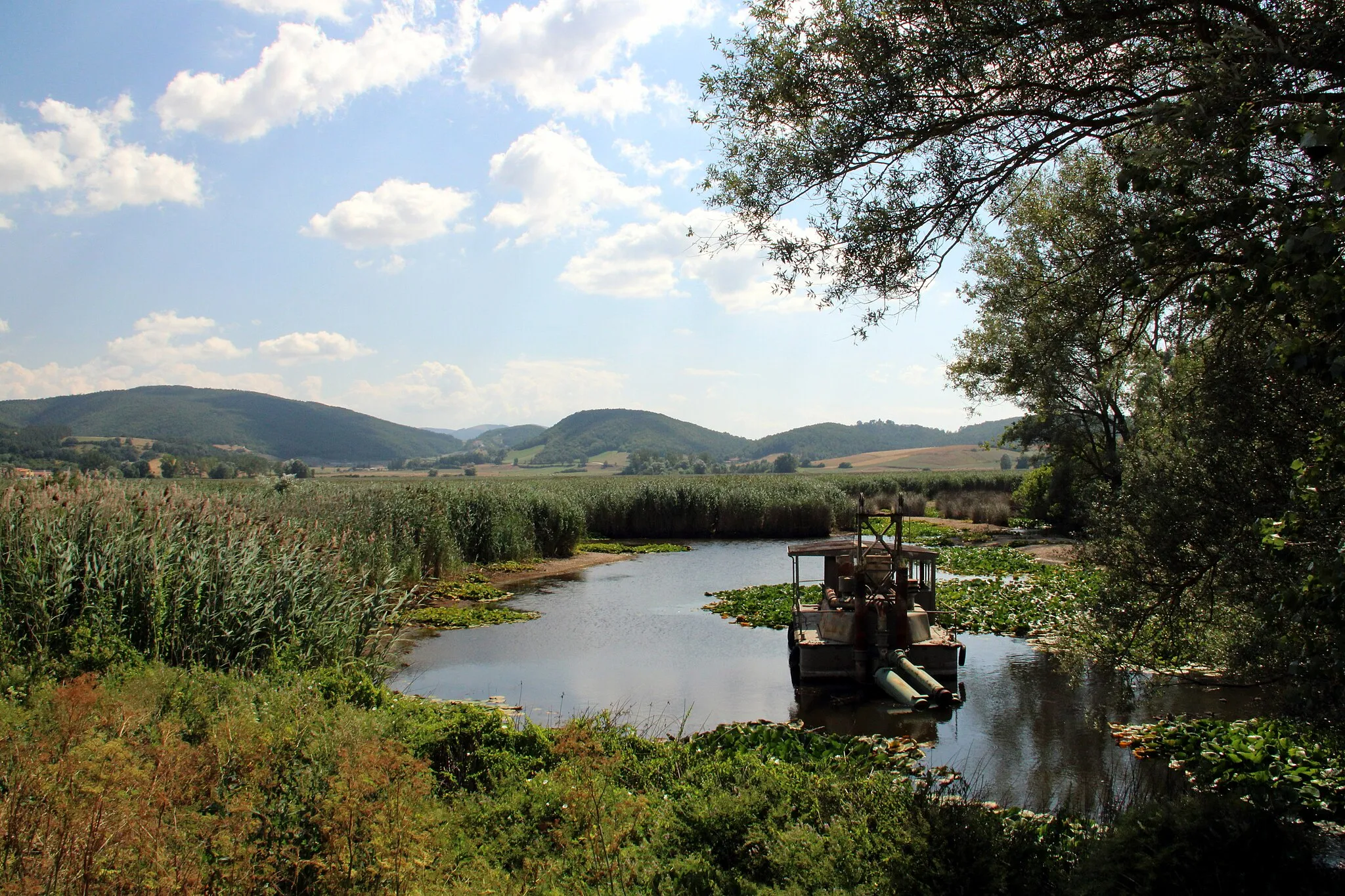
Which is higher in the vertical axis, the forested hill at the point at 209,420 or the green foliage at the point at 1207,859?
the forested hill at the point at 209,420

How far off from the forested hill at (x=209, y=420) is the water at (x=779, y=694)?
109 m

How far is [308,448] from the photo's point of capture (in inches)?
6895

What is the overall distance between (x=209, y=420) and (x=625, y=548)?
147834 mm

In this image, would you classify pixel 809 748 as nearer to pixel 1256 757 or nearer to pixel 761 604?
pixel 1256 757

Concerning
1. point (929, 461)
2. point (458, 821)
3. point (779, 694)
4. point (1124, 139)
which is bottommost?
point (779, 694)

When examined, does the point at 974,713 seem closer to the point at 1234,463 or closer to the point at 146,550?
the point at 1234,463

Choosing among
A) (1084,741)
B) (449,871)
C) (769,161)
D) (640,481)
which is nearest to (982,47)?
(769,161)

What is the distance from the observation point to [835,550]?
50.7 ft

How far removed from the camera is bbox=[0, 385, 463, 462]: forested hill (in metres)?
123

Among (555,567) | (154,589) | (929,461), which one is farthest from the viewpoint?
(929,461)

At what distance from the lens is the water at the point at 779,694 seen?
9.80 m

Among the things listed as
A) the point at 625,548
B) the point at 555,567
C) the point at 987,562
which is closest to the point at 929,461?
the point at 625,548

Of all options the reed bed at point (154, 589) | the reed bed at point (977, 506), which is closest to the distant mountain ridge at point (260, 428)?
the reed bed at point (977, 506)

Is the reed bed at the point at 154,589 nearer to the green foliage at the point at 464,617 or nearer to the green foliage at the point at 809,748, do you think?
the green foliage at the point at 809,748
